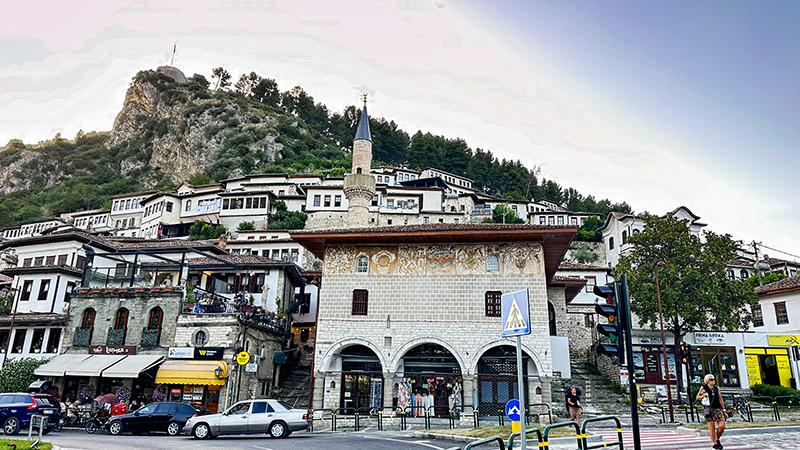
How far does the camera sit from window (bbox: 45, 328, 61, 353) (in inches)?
1175

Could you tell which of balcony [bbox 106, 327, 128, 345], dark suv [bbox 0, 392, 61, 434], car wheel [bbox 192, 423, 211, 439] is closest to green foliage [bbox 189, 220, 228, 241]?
balcony [bbox 106, 327, 128, 345]

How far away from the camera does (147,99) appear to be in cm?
13012

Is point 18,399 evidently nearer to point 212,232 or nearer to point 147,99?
point 212,232

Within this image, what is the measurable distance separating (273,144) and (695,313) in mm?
82355

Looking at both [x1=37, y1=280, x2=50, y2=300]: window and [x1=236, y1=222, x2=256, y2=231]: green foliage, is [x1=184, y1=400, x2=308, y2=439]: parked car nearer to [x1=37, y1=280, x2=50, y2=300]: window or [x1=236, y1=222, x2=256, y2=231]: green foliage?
[x1=37, y1=280, x2=50, y2=300]: window

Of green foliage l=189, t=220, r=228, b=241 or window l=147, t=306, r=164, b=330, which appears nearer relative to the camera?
window l=147, t=306, r=164, b=330

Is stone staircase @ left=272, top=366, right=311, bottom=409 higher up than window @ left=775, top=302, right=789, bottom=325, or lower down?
lower down

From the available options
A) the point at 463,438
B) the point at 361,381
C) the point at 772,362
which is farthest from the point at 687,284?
the point at 463,438

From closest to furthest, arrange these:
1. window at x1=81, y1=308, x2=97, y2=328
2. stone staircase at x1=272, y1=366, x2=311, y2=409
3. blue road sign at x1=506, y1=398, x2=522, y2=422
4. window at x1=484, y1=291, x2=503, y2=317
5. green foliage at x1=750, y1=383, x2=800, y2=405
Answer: blue road sign at x1=506, y1=398, x2=522, y2=422
window at x1=484, y1=291, x2=503, y2=317
window at x1=81, y1=308, x2=97, y2=328
green foliage at x1=750, y1=383, x2=800, y2=405
stone staircase at x1=272, y1=366, x2=311, y2=409

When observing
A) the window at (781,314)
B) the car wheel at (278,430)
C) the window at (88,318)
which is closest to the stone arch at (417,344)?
the car wheel at (278,430)

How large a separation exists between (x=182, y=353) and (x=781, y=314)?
34248 mm

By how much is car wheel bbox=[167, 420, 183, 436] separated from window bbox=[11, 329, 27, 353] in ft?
59.2

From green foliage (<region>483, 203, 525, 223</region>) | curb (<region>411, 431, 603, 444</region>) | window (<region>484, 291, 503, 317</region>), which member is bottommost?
curb (<region>411, 431, 603, 444</region>)

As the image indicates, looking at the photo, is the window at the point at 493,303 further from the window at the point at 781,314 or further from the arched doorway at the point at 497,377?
the window at the point at 781,314
